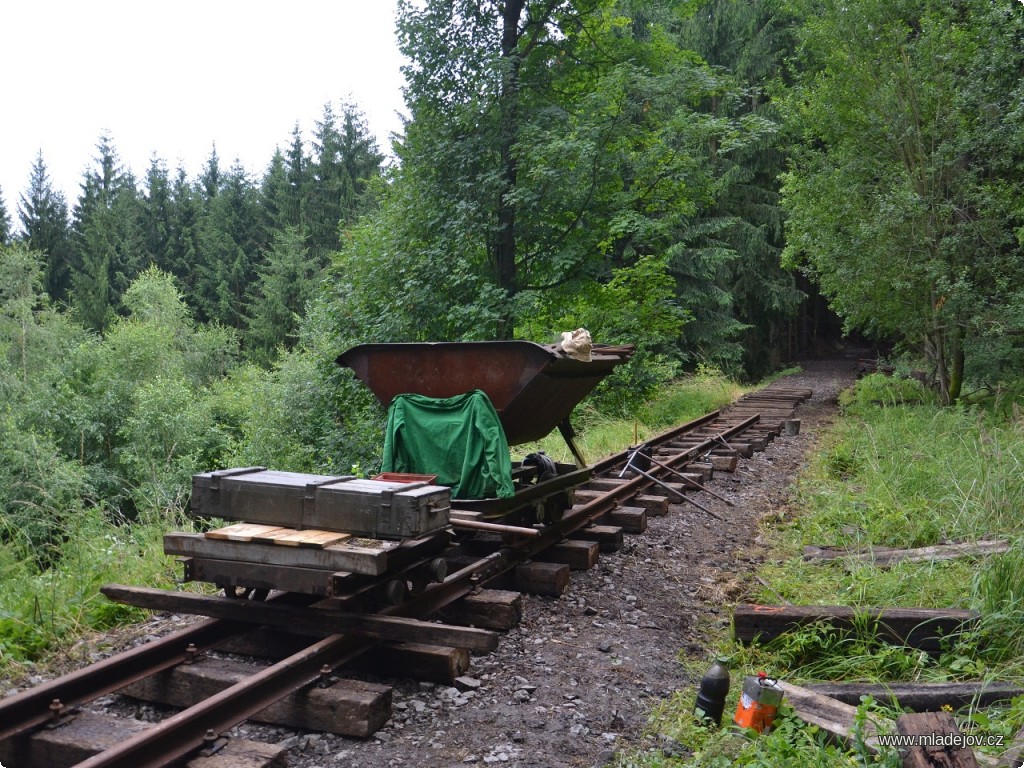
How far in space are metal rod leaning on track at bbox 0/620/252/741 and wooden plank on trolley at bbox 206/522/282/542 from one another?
487 millimetres

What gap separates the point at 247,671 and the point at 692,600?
3.29 meters

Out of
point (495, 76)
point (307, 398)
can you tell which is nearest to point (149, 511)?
point (495, 76)

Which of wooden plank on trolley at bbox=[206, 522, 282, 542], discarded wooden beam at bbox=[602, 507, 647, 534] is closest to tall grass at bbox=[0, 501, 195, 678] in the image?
wooden plank on trolley at bbox=[206, 522, 282, 542]

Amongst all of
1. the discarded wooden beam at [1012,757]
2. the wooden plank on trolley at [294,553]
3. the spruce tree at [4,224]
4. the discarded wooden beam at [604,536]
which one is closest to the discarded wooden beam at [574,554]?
the discarded wooden beam at [604,536]

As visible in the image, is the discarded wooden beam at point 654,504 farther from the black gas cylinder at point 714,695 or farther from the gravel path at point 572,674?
the black gas cylinder at point 714,695

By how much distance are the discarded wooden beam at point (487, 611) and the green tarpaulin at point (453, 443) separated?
761 mm

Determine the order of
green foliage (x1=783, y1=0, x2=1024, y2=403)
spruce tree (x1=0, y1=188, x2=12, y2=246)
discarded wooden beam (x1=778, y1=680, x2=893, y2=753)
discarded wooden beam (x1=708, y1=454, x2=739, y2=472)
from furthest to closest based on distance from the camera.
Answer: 1. spruce tree (x1=0, y1=188, x2=12, y2=246)
2. green foliage (x1=783, y1=0, x2=1024, y2=403)
3. discarded wooden beam (x1=708, y1=454, x2=739, y2=472)
4. discarded wooden beam (x1=778, y1=680, x2=893, y2=753)

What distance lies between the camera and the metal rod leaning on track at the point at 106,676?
124 inches

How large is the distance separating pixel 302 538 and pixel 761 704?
247 centimetres

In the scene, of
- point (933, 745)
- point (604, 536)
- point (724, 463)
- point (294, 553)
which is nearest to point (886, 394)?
point (724, 463)

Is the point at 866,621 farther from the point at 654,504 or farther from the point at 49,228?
the point at 49,228

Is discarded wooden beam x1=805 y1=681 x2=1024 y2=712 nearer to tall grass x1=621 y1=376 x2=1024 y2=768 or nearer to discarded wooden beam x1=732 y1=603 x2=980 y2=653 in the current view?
tall grass x1=621 y1=376 x2=1024 y2=768

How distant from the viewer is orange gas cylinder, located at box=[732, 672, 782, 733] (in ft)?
11.7

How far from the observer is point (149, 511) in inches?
289
